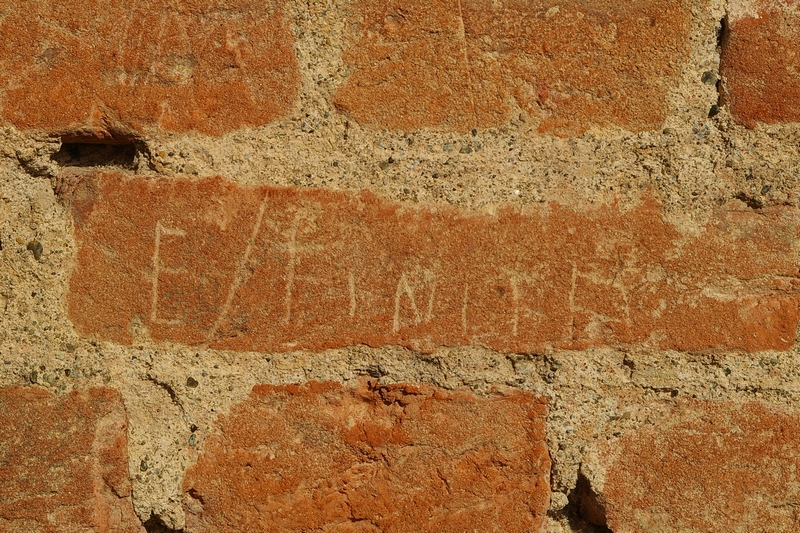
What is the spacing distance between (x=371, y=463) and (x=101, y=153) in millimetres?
533

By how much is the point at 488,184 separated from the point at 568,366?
0.26 m

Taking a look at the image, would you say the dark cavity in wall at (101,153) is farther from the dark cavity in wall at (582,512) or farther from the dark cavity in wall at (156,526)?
the dark cavity in wall at (582,512)

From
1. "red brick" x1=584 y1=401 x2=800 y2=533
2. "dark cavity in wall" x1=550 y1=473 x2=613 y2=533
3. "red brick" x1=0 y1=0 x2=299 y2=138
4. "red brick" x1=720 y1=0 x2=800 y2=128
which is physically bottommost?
"dark cavity in wall" x1=550 y1=473 x2=613 y2=533

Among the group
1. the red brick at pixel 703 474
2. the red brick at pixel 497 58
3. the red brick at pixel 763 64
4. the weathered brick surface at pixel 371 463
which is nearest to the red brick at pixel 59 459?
the weathered brick surface at pixel 371 463

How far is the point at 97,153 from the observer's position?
1.03 meters

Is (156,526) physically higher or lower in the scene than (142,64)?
lower

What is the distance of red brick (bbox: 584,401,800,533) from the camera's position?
103 cm

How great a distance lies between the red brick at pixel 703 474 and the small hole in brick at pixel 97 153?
723 mm

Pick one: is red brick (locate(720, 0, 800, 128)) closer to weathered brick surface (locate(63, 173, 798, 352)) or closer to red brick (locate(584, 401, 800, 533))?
weathered brick surface (locate(63, 173, 798, 352))

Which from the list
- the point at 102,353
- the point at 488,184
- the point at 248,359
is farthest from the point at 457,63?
the point at 102,353

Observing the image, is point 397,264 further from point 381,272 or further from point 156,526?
point 156,526

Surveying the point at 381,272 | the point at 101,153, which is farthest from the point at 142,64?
the point at 381,272

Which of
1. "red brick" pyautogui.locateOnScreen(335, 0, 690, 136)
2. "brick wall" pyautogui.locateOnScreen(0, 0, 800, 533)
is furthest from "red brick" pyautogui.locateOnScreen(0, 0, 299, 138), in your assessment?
"red brick" pyautogui.locateOnScreen(335, 0, 690, 136)

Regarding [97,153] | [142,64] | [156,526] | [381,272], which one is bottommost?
[156,526]
